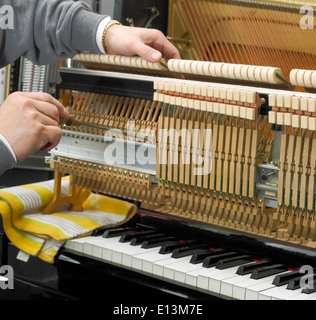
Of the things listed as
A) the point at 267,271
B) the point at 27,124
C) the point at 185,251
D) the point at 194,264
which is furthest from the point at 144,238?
the point at 27,124

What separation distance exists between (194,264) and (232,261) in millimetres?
140

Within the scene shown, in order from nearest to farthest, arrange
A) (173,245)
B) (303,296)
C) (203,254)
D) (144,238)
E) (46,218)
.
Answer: (303,296) → (203,254) → (173,245) → (144,238) → (46,218)

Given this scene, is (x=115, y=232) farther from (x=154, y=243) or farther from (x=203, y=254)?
(x=203, y=254)

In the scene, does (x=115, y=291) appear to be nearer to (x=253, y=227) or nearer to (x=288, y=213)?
(x=253, y=227)

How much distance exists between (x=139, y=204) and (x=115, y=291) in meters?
0.54

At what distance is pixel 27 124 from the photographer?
1.98 metres

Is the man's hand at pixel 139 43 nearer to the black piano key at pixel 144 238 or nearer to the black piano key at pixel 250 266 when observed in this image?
the black piano key at pixel 144 238

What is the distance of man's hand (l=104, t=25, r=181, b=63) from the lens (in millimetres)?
2492

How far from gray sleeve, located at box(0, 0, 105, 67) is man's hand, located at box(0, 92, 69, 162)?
0.63 metres

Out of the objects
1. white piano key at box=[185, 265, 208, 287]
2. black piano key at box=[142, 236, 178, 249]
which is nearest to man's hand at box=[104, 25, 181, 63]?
black piano key at box=[142, 236, 178, 249]

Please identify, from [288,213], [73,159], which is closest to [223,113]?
[288,213]

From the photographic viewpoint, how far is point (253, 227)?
2395 millimetres

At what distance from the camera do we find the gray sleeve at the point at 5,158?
1926 mm

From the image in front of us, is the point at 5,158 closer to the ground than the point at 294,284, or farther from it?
farther from it
